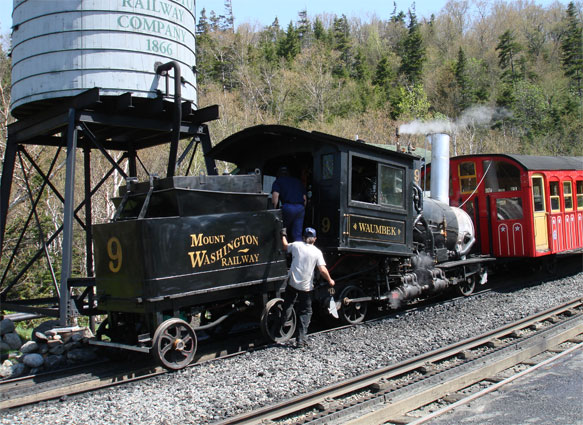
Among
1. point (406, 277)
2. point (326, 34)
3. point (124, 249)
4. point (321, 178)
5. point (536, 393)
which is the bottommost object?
point (536, 393)

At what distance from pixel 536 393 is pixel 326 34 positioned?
6690 centimetres

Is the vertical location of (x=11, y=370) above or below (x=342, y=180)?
below

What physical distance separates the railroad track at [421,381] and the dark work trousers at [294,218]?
95.3 inches

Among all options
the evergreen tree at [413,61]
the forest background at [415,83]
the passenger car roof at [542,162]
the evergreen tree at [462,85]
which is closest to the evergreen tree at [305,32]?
the forest background at [415,83]

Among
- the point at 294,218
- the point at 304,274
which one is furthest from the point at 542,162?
the point at 304,274

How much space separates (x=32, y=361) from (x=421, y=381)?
Result: 467 cm

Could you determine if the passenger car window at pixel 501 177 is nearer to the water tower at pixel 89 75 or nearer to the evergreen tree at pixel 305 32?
the water tower at pixel 89 75

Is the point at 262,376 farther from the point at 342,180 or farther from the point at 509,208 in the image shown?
the point at 509,208

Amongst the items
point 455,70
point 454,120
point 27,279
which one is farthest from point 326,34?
point 27,279

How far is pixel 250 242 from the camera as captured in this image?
6766mm

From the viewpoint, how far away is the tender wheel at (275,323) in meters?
6.88

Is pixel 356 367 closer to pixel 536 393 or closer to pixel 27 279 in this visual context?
pixel 536 393

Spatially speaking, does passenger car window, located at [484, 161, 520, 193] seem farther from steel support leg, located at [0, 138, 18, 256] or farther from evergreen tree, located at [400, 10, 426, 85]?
evergreen tree, located at [400, 10, 426, 85]

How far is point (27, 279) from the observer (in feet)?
51.3
